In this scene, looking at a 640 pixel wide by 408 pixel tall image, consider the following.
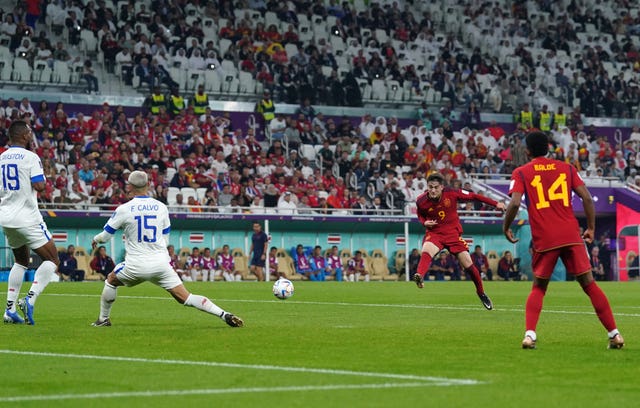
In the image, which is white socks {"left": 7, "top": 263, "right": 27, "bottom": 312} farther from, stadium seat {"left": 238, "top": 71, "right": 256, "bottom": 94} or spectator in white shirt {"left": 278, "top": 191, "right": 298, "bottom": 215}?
stadium seat {"left": 238, "top": 71, "right": 256, "bottom": 94}

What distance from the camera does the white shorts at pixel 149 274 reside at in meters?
13.9

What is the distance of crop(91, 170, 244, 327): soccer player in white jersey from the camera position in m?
13.9

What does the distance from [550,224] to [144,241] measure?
486 cm

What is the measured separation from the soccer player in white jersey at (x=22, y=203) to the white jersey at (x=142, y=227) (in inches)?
46.8

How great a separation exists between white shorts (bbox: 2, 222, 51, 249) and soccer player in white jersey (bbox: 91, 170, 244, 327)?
1064 millimetres

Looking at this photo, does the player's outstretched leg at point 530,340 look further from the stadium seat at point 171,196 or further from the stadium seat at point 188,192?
the stadium seat at point 188,192

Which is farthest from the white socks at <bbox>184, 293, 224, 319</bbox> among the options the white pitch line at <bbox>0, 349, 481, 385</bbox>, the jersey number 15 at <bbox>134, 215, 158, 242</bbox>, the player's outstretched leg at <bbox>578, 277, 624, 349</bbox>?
the player's outstretched leg at <bbox>578, 277, 624, 349</bbox>

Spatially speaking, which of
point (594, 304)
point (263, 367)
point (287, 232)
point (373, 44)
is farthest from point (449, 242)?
point (373, 44)

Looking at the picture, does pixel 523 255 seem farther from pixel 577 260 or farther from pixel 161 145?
pixel 577 260

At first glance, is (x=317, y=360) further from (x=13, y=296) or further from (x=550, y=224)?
(x=13, y=296)

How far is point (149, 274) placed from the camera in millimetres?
13914

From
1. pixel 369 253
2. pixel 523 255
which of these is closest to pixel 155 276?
pixel 369 253

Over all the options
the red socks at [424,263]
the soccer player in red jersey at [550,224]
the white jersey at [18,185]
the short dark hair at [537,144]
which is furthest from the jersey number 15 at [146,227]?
the red socks at [424,263]

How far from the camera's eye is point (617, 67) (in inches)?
2144
